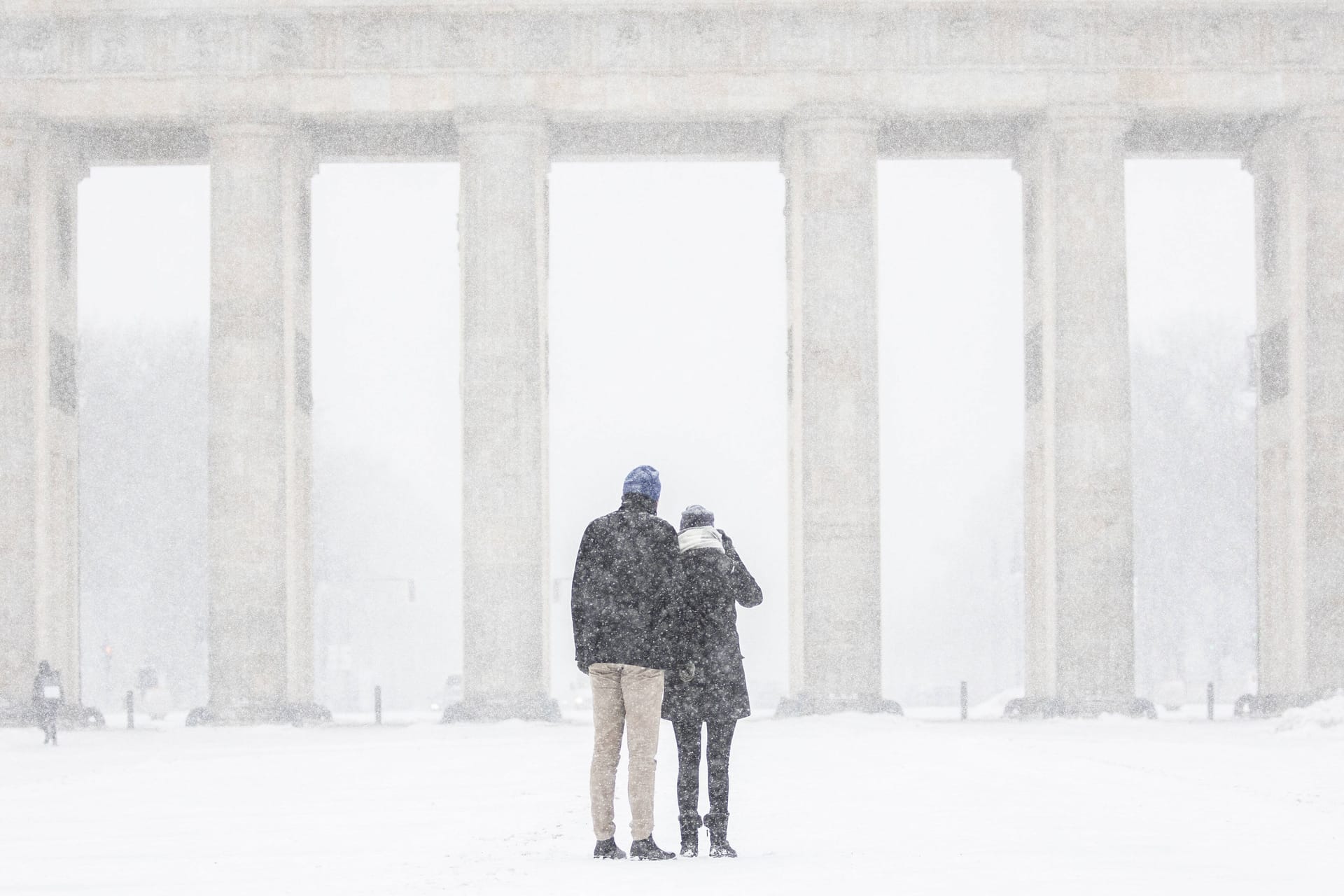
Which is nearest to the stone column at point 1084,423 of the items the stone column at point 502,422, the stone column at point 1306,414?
the stone column at point 1306,414

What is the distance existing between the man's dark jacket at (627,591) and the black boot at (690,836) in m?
0.81

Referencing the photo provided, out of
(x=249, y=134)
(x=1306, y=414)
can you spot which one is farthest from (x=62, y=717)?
(x=1306, y=414)

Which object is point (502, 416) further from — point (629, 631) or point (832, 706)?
point (629, 631)

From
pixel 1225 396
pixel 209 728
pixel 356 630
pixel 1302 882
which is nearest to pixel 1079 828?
pixel 1302 882

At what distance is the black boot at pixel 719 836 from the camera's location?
11.3m

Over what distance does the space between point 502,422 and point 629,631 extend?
26.2 m

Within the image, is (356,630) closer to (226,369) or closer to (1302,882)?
(226,369)

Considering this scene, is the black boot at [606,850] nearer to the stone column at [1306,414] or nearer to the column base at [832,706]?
the column base at [832,706]

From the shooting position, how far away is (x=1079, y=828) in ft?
40.5

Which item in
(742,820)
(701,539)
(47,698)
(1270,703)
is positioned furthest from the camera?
(1270,703)

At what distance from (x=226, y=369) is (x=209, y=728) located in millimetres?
6355

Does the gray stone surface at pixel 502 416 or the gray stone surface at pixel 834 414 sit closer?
the gray stone surface at pixel 834 414

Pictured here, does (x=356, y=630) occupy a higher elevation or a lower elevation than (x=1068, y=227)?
lower

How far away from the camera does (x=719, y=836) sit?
11.4m
